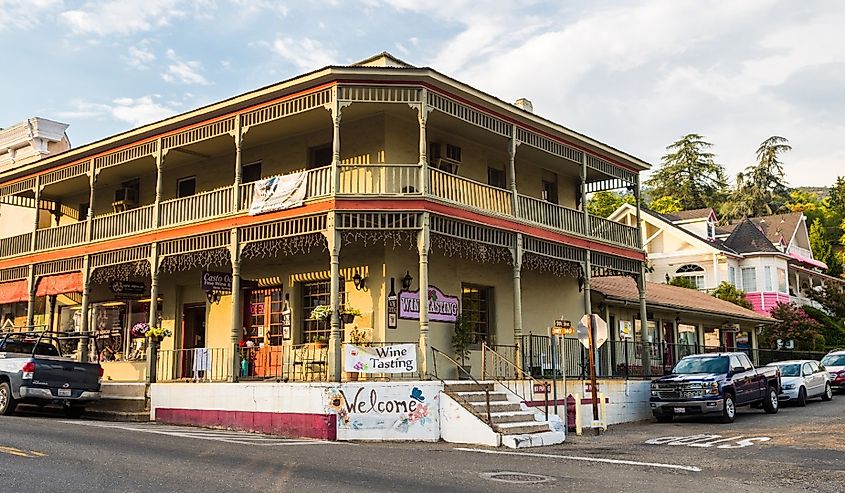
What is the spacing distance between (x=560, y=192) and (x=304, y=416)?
1183 cm

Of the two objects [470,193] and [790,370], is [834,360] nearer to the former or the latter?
[790,370]

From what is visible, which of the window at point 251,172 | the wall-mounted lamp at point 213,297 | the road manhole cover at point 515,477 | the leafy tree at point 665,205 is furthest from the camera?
the leafy tree at point 665,205

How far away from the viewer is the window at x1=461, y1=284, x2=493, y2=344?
20.1m

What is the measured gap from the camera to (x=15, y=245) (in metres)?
24.8

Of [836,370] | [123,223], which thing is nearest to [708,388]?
[836,370]

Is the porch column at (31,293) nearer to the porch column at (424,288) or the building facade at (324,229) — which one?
the building facade at (324,229)

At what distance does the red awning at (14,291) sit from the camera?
23.9m

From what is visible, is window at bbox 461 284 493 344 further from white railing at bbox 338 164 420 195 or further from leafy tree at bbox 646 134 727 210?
leafy tree at bbox 646 134 727 210

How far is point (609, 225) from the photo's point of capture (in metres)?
22.9

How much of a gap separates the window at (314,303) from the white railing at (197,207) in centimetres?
279

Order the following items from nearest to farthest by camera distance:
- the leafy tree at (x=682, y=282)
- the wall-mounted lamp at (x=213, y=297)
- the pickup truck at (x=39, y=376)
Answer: the pickup truck at (x=39, y=376) < the wall-mounted lamp at (x=213, y=297) < the leafy tree at (x=682, y=282)

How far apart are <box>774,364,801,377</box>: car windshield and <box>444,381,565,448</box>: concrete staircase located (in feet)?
40.8

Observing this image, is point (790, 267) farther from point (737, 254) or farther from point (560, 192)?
point (560, 192)

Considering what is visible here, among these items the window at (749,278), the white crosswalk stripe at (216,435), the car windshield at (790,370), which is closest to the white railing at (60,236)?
the white crosswalk stripe at (216,435)
